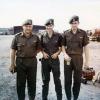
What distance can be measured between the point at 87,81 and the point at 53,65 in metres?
3.80

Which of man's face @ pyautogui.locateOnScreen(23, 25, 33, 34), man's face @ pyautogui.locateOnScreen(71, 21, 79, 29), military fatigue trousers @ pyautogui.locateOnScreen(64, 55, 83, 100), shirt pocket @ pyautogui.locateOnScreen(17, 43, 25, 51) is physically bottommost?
military fatigue trousers @ pyautogui.locateOnScreen(64, 55, 83, 100)

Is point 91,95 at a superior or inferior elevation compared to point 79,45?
inferior

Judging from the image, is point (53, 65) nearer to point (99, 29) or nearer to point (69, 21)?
point (69, 21)

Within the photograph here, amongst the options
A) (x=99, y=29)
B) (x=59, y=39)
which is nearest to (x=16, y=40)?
(x=59, y=39)

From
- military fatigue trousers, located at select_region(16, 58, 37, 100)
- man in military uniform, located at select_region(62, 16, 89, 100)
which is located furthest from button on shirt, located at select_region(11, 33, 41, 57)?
man in military uniform, located at select_region(62, 16, 89, 100)

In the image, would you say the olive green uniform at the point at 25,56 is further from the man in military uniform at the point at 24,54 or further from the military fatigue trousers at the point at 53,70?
the military fatigue trousers at the point at 53,70

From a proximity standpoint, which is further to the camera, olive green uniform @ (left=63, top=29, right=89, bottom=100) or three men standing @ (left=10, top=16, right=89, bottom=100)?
olive green uniform @ (left=63, top=29, right=89, bottom=100)

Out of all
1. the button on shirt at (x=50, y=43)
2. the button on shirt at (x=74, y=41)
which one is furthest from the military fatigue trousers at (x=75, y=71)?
the button on shirt at (x=50, y=43)

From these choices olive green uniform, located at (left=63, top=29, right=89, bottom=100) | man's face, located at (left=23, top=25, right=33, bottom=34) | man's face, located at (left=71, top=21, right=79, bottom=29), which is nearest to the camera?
man's face, located at (left=23, top=25, right=33, bottom=34)

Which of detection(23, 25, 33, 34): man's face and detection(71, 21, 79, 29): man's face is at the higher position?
detection(71, 21, 79, 29): man's face

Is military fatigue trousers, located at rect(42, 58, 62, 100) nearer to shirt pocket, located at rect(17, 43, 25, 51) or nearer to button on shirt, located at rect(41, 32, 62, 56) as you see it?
button on shirt, located at rect(41, 32, 62, 56)

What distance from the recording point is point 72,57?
8023 millimetres

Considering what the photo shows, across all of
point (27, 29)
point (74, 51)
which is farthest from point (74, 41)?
point (27, 29)

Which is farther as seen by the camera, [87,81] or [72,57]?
[87,81]
